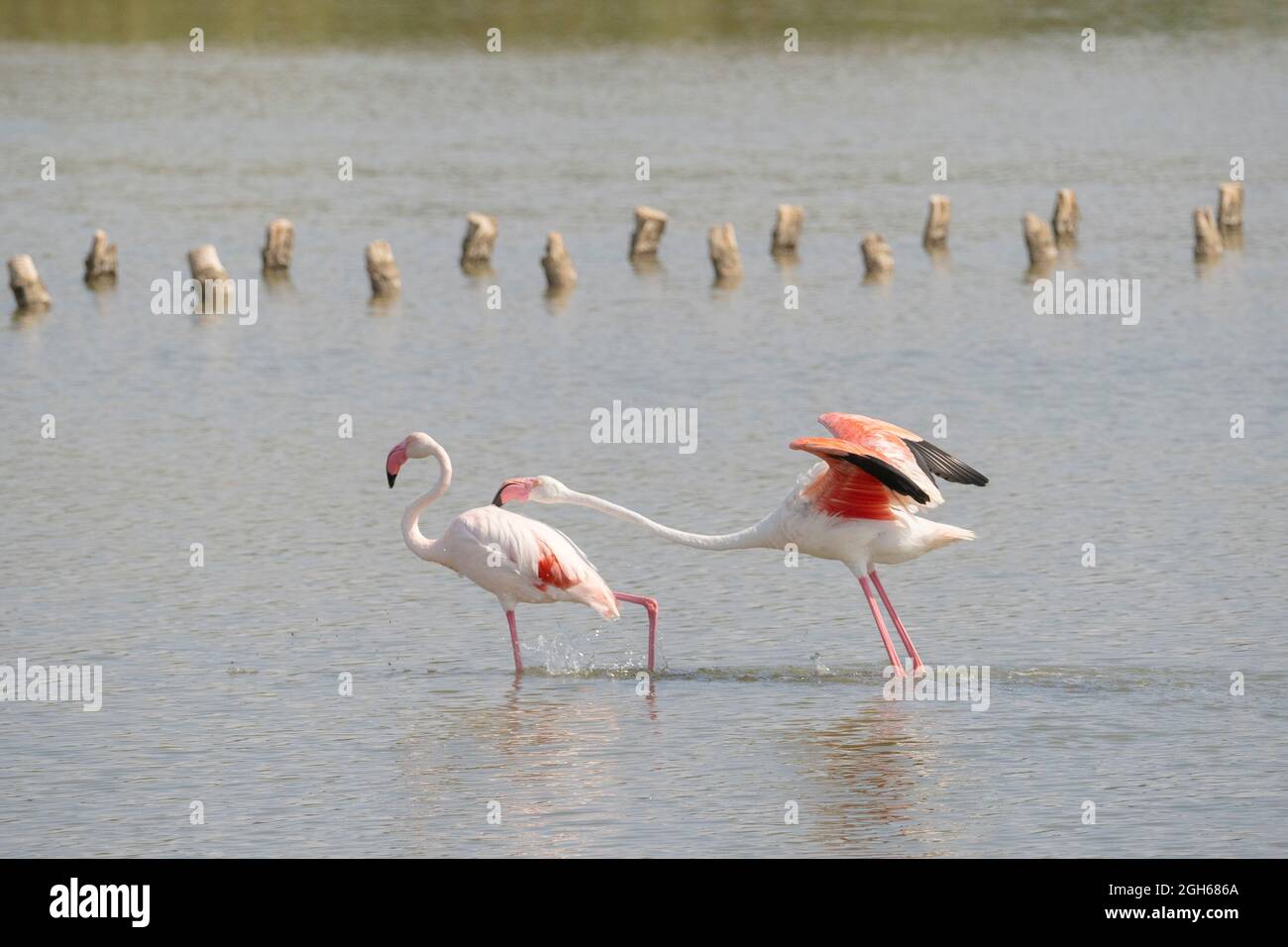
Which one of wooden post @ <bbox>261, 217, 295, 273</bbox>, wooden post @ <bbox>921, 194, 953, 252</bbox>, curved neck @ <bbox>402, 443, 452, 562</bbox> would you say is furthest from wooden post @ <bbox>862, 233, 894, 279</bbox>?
curved neck @ <bbox>402, 443, 452, 562</bbox>

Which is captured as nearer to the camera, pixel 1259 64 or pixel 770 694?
pixel 770 694

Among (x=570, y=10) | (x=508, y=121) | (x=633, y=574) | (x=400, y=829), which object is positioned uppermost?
(x=570, y=10)

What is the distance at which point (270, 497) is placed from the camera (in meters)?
22.1

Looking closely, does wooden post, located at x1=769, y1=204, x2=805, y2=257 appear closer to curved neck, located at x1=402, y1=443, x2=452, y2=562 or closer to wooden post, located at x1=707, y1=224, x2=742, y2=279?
wooden post, located at x1=707, y1=224, x2=742, y2=279

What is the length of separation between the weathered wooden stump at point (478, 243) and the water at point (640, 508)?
46cm

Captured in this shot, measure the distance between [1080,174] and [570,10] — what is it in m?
40.8

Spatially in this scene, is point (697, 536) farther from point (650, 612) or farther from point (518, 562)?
point (518, 562)

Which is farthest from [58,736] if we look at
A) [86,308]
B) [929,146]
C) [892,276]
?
[929,146]

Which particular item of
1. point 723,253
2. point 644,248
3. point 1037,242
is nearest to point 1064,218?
point 1037,242

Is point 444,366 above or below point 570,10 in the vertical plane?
below

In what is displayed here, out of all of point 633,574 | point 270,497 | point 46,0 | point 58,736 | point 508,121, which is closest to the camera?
point 58,736

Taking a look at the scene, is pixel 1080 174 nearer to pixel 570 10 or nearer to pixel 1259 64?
pixel 1259 64

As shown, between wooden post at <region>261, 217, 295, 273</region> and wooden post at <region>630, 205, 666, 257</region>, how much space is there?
5.76 metres

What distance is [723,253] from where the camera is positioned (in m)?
36.3
